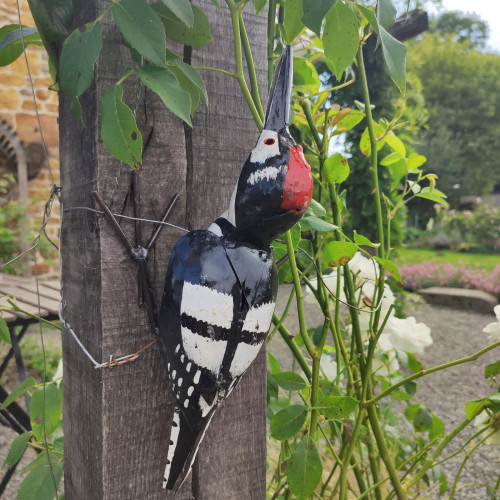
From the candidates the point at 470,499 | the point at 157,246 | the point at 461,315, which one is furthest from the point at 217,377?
the point at 461,315

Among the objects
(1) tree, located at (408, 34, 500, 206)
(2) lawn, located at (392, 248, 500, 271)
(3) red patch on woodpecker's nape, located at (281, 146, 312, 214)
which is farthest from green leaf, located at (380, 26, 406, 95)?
(1) tree, located at (408, 34, 500, 206)

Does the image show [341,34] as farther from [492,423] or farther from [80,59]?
[492,423]

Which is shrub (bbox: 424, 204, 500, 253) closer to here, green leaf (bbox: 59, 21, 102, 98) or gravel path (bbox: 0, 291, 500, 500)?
gravel path (bbox: 0, 291, 500, 500)

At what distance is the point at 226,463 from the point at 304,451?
13 cm

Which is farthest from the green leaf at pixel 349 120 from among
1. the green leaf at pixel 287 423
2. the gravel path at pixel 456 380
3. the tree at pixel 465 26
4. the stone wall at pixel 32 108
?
the tree at pixel 465 26

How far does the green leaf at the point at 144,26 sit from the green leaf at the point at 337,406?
0.53 m

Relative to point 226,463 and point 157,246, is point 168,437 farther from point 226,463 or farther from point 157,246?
point 157,246

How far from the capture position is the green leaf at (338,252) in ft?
2.59

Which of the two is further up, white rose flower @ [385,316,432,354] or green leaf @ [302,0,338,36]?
green leaf @ [302,0,338,36]

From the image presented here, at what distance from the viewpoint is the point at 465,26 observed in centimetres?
2592

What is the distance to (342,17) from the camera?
0.58 m

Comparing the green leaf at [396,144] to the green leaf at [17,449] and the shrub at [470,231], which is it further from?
the shrub at [470,231]

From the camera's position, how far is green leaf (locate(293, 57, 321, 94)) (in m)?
0.90

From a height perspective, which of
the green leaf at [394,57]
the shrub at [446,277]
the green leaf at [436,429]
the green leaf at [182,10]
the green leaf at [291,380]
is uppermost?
the green leaf at [182,10]
